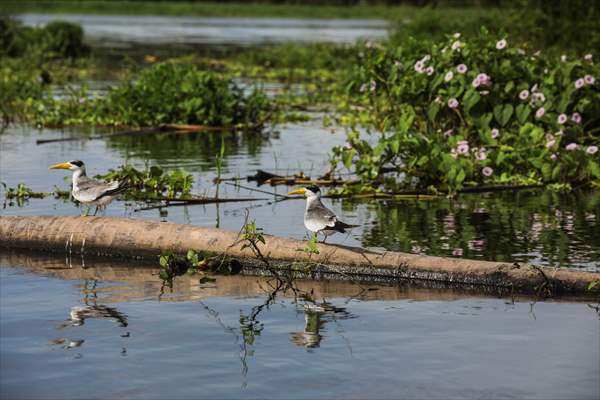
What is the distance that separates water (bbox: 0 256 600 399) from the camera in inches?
332

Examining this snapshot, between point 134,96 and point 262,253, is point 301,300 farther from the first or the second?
point 134,96

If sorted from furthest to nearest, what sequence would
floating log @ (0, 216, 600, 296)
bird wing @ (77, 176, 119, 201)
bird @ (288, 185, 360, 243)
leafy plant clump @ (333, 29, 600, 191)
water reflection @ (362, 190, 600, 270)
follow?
leafy plant clump @ (333, 29, 600, 191), bird wing @ (77, 176, 119, 201), water reflection @ (362, 190, 600, 270), bird @ (288, 185, 360, 243), floating log @ (0, 216, 600, 296)

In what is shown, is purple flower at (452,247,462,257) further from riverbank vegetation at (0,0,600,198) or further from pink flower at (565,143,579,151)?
pink flower at (565,143,579,151)

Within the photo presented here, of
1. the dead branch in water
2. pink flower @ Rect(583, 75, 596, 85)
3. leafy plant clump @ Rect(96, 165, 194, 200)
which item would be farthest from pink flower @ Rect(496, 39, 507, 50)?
the dead branch in water

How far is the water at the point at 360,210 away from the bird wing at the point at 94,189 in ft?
5.62

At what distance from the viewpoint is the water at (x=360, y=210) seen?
13.5 metres

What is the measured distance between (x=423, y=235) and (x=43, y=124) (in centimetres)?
1326

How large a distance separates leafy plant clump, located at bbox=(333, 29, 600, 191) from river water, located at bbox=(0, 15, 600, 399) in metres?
1.29

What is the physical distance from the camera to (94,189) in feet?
43.7

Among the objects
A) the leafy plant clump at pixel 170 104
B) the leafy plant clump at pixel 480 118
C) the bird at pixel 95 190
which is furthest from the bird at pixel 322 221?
the leafy plant clump at pixel 170 104

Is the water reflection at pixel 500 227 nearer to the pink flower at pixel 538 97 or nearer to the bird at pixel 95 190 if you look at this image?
the pink flower at pixel 538 97

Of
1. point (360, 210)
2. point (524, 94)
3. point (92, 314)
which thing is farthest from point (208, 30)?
point (92, 314)

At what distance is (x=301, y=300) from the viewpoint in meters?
11.2

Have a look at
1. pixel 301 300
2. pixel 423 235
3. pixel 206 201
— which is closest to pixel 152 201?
pixel 206 201
